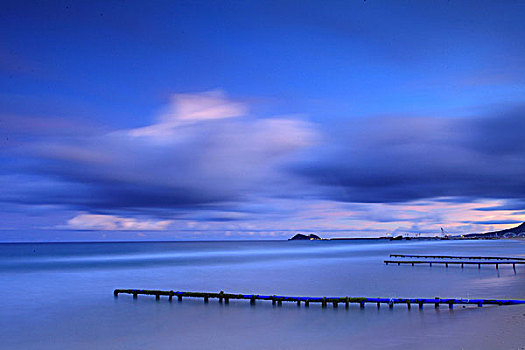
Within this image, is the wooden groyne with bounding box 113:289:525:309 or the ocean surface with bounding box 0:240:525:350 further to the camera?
the wooden groyne with bounding box 113:289:525:309

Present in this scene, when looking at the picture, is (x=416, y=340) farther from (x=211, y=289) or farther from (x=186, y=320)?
(x=211, y=289)

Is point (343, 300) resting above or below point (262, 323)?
above

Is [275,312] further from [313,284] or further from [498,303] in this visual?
[313,284]

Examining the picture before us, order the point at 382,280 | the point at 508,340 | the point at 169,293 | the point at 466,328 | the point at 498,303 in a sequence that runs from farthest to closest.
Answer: the point at 382,280 → the point at 169,293 → the point at 498,303 → the point at 466,328 → the point at 508,340

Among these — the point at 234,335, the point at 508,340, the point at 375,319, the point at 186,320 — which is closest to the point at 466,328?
the point at 508,340

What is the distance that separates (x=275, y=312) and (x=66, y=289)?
26.6m

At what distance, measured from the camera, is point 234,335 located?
2345 centimetres

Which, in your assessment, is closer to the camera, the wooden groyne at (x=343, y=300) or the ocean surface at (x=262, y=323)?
the ocean surface at (x=262, y=323)

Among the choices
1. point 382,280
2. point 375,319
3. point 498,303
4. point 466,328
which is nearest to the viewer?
point 466,328

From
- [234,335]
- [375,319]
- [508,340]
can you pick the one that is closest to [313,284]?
[375,319]

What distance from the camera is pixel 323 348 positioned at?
2020 centimetres

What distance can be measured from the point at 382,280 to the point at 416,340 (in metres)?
28.0

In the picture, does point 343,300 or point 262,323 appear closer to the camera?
point 262,323

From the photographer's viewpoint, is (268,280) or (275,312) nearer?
(275,312)
